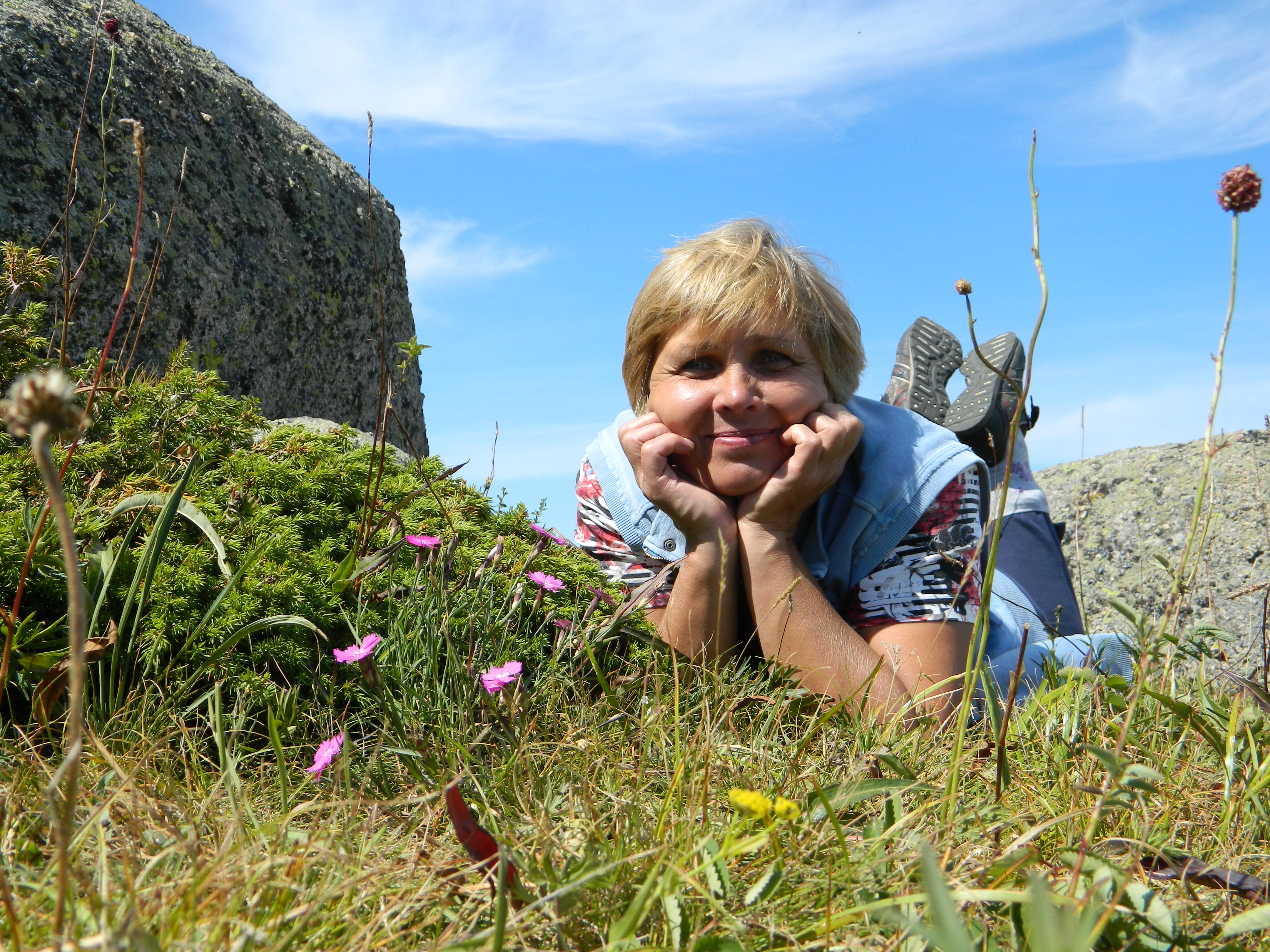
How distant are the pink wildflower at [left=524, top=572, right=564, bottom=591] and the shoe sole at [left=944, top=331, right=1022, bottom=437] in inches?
130

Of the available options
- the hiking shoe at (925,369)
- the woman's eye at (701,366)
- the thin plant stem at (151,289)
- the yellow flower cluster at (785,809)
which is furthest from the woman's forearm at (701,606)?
the hiking shoe at (925,369)

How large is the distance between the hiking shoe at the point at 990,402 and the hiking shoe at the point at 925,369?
18 cm

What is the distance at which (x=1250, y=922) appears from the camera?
1364 mm

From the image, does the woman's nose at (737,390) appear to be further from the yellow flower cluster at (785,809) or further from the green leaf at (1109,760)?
the green leaf at (1109,760)

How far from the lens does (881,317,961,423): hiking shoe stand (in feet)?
18.9

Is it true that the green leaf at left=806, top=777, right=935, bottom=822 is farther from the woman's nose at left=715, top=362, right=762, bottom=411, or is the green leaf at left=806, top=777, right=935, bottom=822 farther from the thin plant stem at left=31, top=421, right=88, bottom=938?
the woman's nose at left=715, top=362, right=762, bottom=411

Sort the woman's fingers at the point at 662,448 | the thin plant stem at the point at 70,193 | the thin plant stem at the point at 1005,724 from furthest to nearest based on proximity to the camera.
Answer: the woman's fingers at the point at 662,448 → the thin plant stem at the point at 70,193 → the thin plant stem at the point at 1005,724

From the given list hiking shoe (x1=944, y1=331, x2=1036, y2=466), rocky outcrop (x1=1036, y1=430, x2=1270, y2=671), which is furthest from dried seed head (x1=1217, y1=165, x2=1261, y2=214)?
rocky outcrop (x1=1036, y1=430, x2=1270, y2=671)

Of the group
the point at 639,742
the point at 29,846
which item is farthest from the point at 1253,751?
the point at 29,846

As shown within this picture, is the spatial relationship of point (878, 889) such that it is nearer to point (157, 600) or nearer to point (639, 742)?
point (639, 742)

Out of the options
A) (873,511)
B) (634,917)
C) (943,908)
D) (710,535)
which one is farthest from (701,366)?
(943,908)

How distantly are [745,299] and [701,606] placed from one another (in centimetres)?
109

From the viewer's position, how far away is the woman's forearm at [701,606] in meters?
3.27

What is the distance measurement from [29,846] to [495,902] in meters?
0.85
